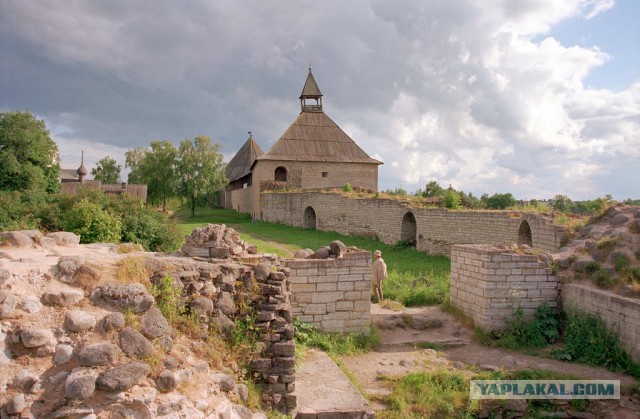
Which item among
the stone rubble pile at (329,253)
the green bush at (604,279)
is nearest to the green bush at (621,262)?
the green bush at (604,279)

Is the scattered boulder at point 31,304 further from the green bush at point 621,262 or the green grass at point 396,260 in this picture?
the green bush at point 621,262

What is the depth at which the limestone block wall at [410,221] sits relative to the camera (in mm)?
13664

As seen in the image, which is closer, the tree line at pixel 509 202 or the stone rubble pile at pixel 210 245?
the stone rubble pile at pixel 210 245

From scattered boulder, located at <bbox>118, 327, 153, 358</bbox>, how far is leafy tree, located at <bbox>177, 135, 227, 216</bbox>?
32.5 metres

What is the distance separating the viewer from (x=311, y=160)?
3416cm

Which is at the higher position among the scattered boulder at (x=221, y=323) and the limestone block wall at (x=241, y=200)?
the limestone block wall at (x=241, y=200)

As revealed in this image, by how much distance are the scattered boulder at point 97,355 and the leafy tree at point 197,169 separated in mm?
32685

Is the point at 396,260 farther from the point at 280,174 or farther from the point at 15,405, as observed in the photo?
the point at 280,174

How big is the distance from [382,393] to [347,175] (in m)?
29.4

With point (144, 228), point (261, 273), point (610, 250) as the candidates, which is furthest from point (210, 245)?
point (144, 228)

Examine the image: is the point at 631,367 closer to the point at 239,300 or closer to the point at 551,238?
the point at 551,238

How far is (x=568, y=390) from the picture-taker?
642 centimetres

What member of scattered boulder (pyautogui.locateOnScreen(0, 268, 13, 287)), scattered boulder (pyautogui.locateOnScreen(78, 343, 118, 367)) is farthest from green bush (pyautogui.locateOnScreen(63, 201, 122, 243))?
scattered boulder (pyautogui.locateOnScreen(78, 343, 118, 367))

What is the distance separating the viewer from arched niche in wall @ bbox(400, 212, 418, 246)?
1975 cm
